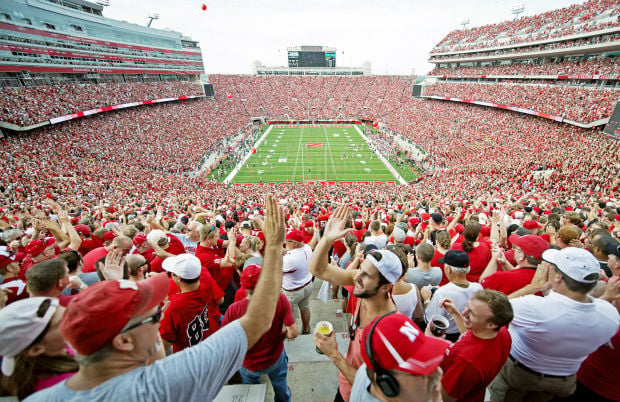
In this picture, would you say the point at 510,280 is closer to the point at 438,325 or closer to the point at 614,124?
the point at 438,325

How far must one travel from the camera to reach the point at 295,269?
14.6 ft

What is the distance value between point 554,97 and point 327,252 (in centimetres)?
4288

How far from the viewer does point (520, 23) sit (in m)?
47.3

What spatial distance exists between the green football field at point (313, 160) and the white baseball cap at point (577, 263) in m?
27.6

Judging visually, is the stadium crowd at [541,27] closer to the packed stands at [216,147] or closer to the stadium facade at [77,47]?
the packed stands at [216,147]

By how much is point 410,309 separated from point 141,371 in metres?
2.82

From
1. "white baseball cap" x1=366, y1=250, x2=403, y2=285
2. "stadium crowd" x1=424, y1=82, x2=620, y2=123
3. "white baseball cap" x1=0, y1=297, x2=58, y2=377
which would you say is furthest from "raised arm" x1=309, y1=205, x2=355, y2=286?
"stadium crowd" x1=424, y1=82, x2=620, y2=123

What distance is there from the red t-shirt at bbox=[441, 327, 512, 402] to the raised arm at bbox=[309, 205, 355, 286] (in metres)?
1.26

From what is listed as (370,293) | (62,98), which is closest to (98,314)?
(370,293)

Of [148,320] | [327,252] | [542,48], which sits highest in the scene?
[542,48]

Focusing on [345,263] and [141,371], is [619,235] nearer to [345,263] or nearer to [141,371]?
[345,263]

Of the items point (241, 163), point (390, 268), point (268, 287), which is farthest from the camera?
point (241, 163)

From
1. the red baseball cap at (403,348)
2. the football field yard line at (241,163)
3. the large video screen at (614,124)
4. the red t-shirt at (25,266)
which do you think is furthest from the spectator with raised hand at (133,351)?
the large video screen at (614,124)

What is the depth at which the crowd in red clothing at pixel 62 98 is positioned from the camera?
2502 centimetres
